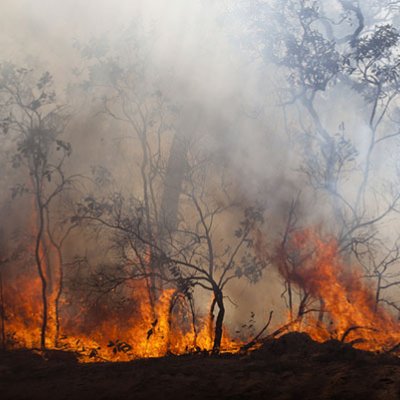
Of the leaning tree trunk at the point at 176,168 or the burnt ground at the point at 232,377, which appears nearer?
the burnt ground at the point at 232,377

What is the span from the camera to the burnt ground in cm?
696

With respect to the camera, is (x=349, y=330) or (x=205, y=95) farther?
(x=205, y=95)

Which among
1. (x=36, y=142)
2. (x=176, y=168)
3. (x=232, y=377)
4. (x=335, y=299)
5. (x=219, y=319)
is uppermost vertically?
(x=36, y=142)

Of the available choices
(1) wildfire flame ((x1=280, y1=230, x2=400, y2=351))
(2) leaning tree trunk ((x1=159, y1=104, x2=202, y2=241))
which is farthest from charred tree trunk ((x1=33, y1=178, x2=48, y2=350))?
(1) wildfire flame ((x1=280, y1=230, x2=400, y2=351))

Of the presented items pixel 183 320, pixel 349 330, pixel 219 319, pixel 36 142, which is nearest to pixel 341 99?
pixel 349 330

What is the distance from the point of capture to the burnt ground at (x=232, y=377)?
696cm

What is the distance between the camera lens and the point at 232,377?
7.54 m

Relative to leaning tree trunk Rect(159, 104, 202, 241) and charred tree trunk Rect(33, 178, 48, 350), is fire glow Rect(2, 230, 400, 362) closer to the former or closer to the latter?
charred tree trunk Rect(33, 178, 48, 350)

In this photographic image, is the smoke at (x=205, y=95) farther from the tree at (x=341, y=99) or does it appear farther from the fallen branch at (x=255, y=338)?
the fallen branch at (x=255, y=338)

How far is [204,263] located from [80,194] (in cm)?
278

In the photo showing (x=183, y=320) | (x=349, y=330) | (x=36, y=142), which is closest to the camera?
(x=349, y=330)

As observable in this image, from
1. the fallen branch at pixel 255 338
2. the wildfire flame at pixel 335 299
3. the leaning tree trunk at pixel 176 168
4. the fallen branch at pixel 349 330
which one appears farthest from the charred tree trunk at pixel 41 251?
the fallen branch at pixel 349 330

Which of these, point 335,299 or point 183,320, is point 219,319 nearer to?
point 183,320

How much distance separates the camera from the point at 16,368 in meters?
9.01
